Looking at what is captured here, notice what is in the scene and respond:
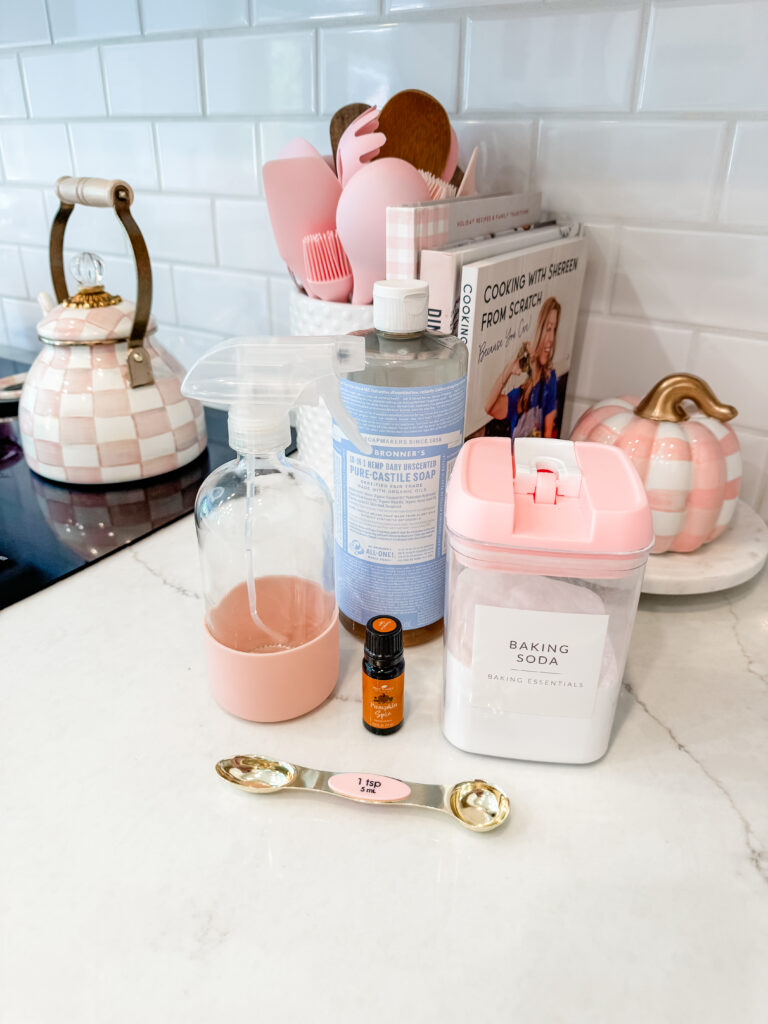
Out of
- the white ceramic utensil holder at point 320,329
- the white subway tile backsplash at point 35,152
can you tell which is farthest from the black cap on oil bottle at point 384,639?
the white subway tile backsplash at point 35,152

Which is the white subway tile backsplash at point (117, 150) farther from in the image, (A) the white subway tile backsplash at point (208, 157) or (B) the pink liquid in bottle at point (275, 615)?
(B) the pink liquid in bottle at point (275, 615)

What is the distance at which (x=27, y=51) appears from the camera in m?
1.07

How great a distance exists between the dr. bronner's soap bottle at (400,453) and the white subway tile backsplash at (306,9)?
47 cm

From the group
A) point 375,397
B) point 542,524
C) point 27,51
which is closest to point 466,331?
point 375,397

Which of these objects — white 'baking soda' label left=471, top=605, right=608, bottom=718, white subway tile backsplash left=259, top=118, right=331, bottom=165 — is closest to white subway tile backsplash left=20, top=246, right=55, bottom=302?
white subway tile backsplash left=259, top=118, right=331, bottom=165

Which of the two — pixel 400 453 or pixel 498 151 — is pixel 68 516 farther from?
pixel 498 151

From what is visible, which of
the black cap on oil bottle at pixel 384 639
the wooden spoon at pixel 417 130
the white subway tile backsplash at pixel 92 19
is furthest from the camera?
the white subway tile backsplash at pixel 92 19

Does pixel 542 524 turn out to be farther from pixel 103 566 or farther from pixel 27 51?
pixel 27 51

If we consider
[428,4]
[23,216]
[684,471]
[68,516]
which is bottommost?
[68,516]

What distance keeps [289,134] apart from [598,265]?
1.32 feet

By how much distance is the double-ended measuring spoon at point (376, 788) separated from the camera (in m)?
0.43

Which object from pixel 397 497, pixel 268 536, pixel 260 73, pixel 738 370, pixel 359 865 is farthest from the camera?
pixel 260 73

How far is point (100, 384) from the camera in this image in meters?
0.76

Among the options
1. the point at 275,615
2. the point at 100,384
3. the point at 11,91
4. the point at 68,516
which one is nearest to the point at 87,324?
the point at 100,384
